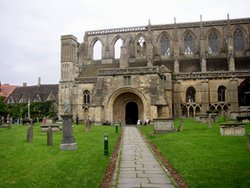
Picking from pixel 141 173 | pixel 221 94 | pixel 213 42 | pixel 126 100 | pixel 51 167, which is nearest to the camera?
pixel 141 173

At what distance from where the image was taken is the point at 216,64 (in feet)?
151

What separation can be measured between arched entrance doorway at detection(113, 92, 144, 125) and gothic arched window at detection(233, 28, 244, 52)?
1984 cm

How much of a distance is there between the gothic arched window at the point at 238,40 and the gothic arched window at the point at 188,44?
6.58 metres

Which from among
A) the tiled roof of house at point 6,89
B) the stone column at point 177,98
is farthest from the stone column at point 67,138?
the tiled roof of house at point 6,89

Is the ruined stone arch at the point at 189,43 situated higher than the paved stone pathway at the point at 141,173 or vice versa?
the ruined stone arch at the point at 189,43

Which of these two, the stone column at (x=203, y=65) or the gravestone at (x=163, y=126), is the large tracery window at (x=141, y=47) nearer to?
the stone column at (x=203, y=65)

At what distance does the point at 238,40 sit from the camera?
160 feet

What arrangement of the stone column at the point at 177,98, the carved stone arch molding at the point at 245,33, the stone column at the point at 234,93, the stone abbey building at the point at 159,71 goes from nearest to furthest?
the stone abbey building at the point at 159,71
the stone column at the point at 234,93
the stone column at the point at 177,98
the carved stone arch molding at the point at 245,33

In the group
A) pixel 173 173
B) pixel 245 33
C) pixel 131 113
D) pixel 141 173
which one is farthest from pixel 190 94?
pixel 141 173

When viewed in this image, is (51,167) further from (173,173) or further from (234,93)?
(234,93)

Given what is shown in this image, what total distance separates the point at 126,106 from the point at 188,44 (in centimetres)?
1722

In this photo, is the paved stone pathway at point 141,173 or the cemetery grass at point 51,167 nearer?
the paved stone pathway at point 141,173

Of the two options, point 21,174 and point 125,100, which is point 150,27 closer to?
point 125,100

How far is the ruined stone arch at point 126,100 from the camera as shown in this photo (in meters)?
37.0
